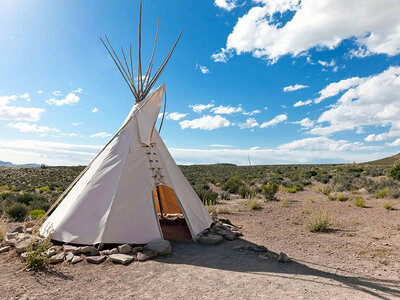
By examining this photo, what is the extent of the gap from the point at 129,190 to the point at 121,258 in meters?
1.79

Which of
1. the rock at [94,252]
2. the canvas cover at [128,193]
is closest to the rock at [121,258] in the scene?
the rock at [94,252]

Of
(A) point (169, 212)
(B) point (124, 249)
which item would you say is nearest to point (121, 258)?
(B) point (124, 249)

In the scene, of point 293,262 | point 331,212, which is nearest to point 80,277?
point 293,262

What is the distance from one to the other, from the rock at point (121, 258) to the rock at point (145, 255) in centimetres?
18

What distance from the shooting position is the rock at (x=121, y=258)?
5.52 meters

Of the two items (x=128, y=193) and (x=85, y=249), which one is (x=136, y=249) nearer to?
(x=85, y=249)

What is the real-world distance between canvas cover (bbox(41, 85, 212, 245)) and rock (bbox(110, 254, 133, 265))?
1.68ft

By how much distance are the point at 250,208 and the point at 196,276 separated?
8.44 metres

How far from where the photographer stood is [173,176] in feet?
26.1

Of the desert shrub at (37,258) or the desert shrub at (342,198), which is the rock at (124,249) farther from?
the desert shrub at (342,198)

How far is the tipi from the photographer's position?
20.8 feet

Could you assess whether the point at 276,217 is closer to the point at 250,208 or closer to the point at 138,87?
the point at 250,208

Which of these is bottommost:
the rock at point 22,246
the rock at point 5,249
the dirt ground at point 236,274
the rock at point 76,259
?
the dirt ground at point 236,274

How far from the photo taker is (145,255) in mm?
5770
